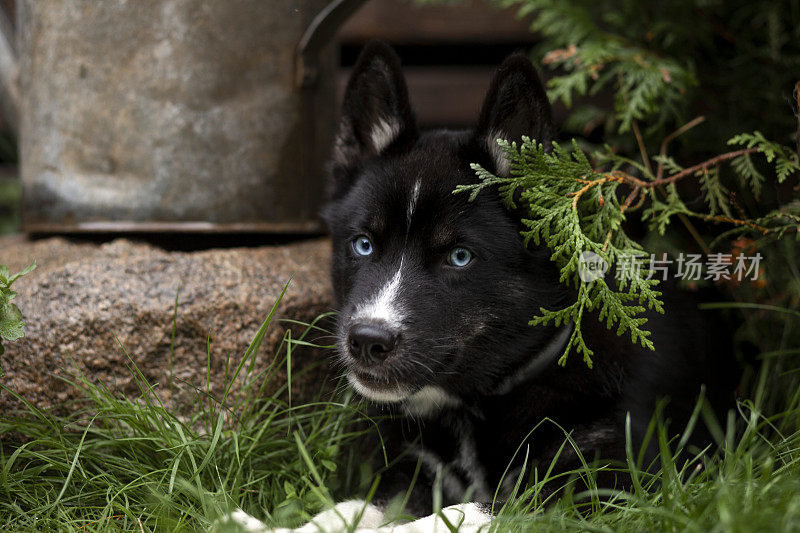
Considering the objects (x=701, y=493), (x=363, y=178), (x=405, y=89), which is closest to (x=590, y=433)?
(x=701, y=493)

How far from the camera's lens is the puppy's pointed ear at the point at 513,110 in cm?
232

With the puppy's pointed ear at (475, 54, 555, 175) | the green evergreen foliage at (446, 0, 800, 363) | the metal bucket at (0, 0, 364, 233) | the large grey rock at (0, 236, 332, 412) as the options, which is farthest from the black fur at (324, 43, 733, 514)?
the metal bucket at (0, 0, 364, 233)

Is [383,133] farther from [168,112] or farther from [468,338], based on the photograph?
[168,112]

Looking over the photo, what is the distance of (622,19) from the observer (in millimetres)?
3723

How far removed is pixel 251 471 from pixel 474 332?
2.87 feet

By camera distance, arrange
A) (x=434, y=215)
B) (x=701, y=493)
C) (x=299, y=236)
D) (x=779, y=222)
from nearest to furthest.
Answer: (x=701, y=493) < (x=434, y=215) < (x=779, y=222) < (x=299, y=236)

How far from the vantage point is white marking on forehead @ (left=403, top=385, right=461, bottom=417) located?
245cm

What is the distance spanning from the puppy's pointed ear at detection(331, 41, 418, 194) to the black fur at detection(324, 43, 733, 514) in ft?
0.05

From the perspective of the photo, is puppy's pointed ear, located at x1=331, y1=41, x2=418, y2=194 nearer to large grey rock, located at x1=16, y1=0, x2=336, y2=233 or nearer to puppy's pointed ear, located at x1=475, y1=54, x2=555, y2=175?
puppy's pointed ear, located at x1=475, y1=54, x2=555, y2=175

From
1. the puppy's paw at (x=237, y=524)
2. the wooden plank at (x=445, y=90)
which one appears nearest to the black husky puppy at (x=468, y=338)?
the puppy's paw at (x=237, y=524)

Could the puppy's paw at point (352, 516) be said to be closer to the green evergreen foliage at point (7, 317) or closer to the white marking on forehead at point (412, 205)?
the white marking on forehead at point (412, 205)

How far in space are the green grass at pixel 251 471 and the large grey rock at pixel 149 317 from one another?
0.28 feet

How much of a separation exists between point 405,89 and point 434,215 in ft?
1.84

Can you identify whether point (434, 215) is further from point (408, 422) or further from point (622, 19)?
point (622, 19)
